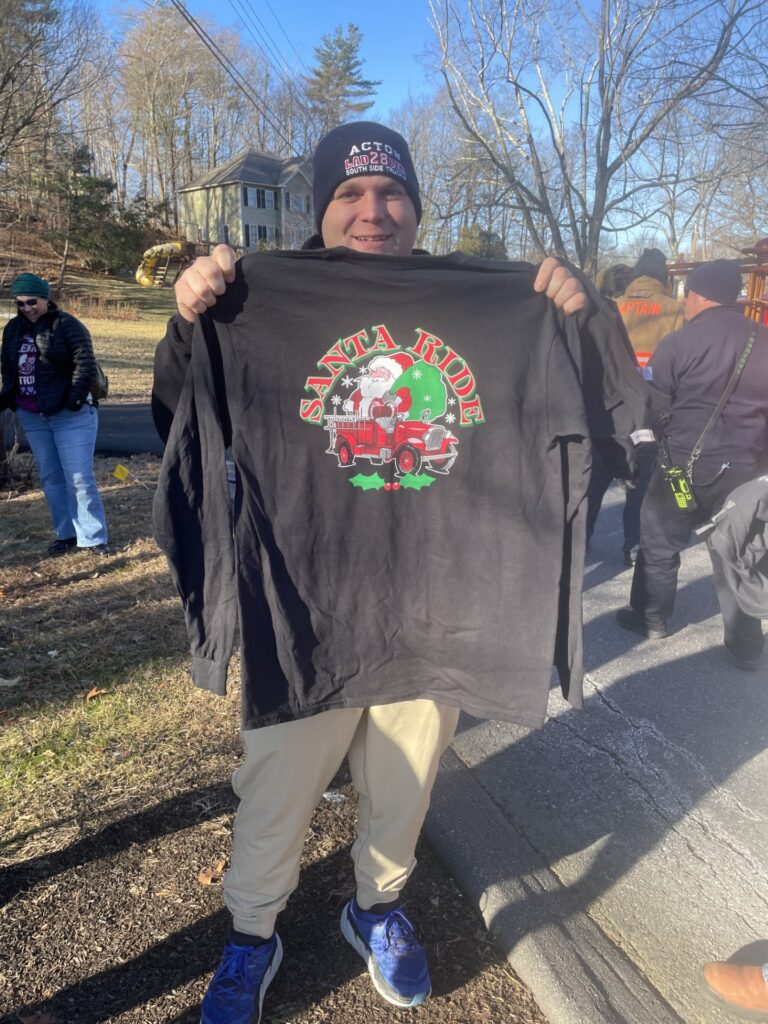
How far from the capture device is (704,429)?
12.9ft

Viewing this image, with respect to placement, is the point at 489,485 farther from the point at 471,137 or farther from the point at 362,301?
the point at 471,137

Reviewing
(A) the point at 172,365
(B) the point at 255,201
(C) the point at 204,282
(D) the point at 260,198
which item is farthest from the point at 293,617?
(D) the point at 260,198

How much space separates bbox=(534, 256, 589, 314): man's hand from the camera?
1.69 meters

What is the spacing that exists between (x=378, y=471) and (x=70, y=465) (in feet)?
13.1

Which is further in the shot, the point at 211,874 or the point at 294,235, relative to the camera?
the point at 294,235

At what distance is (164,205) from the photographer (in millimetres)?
43812

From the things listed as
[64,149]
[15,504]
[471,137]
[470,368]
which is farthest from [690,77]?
[64,149]

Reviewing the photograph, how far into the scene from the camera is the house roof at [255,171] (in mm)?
47906

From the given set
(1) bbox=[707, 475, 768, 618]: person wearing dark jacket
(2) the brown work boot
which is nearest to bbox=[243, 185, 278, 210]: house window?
(1) bbox=[707, 475, 768, 618]: person wearing dark jacket

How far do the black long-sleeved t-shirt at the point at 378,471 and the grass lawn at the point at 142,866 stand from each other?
2.77 feet

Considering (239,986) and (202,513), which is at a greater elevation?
(202,513)

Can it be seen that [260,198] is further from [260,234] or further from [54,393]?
[54,393]

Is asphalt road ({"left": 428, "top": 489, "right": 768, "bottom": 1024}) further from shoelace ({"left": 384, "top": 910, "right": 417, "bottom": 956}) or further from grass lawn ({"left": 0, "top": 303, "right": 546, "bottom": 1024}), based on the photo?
shoelace ({"left": 384, "top": 910, "right": 417, "bottom": 956})

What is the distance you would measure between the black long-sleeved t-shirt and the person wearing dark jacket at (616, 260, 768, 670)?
2412mm
